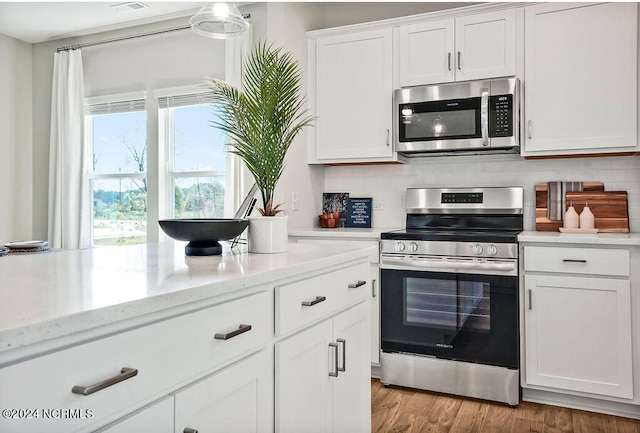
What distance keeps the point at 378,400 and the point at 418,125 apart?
1.74 m

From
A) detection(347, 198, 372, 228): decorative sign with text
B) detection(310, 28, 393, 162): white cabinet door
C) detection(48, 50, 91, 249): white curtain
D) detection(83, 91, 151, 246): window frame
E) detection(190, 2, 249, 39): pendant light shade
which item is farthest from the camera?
detection(48, 50, 91, 249): white curtain

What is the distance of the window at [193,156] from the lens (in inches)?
166

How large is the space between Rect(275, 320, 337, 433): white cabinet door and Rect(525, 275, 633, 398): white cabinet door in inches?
62.1

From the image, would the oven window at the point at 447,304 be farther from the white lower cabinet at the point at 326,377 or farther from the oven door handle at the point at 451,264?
the white lower cabinet at the point at 326,377

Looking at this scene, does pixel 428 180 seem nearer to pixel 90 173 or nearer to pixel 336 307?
pixel 336 307

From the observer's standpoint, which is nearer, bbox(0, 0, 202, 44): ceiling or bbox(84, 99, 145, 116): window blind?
bbox(0, 0, 202, 44): ceiling

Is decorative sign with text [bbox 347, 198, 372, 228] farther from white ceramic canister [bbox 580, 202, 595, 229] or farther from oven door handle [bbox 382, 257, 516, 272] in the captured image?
white ceramic canister [bbox 580, 202, 595, 229]

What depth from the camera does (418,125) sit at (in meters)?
3.26

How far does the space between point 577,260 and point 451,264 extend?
65 centimetres

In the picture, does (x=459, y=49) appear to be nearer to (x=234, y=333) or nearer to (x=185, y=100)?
(x=185, y=100)

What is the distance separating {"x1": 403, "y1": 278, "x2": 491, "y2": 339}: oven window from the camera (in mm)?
2799

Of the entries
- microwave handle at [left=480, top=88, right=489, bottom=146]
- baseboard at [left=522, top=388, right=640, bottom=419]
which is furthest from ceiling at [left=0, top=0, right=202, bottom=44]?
baseboard at [left=522, top=388, right=640, bottom=419]

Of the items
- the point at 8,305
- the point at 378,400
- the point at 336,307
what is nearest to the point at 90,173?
the point at 378,400

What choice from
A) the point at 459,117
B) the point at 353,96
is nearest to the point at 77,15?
the point at 353,96
